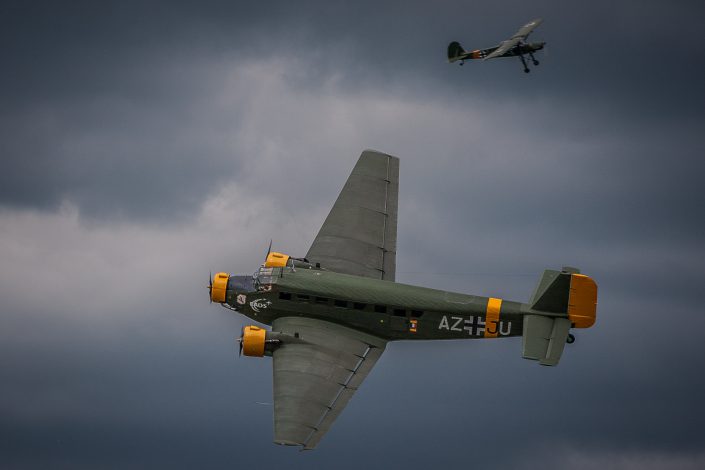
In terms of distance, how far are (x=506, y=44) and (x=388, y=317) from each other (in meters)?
31.2

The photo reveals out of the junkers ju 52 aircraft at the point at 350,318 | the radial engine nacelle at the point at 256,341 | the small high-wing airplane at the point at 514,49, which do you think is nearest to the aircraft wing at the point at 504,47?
the small high-wing airplane at the point at 514,49

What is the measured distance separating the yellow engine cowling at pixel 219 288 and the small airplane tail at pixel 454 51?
29.9 meters

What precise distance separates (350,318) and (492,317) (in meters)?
7.56

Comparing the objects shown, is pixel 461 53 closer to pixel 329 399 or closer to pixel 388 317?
pixel 388 317

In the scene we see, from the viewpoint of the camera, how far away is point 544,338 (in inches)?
2758

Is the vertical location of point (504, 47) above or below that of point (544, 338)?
above

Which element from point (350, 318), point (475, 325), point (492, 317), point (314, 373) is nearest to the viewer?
point (314, 373)

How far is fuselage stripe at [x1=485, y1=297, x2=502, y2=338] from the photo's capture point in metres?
71.5

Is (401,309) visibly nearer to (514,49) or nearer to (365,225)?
(365,225)

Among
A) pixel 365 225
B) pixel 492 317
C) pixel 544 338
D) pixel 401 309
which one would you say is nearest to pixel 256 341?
pixel 401 309

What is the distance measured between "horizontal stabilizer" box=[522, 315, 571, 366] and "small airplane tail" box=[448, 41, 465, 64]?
30846 mm

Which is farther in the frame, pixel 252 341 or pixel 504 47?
pixel 504 47

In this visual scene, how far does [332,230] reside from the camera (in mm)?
78062

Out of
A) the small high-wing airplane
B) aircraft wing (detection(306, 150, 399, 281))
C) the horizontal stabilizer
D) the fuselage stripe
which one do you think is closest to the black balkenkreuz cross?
the fuselage stripe
